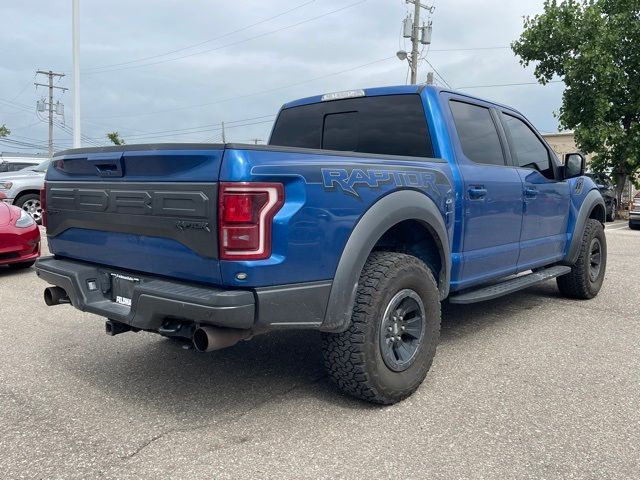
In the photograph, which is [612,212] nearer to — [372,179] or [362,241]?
[372,179]

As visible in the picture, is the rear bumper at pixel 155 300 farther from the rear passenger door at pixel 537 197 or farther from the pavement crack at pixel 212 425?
the rear passenger door at pixel 537 197

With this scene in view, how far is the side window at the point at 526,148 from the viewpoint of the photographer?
15.8 ft

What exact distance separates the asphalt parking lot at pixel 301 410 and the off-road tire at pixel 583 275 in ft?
3.30

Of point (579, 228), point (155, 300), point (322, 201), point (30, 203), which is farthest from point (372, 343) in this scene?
point (30, 203)

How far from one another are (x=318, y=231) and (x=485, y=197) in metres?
1.84

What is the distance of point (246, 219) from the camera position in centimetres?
252

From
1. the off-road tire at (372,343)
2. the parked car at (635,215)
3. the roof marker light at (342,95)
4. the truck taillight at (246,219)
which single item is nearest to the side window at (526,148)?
the roof marker light at (342,95)

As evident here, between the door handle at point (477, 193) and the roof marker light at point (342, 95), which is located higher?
the roof marker light at point (342, 95)

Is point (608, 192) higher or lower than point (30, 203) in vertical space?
higher

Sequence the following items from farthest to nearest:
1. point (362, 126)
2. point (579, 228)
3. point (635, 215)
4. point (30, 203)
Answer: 1. point (635, 215)
2. point (30, 203)
3. point (579, 228)
4. point (362, 126)

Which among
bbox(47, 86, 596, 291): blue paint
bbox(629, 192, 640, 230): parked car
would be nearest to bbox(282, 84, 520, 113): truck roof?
bbox(47, 86, 596, 291): blue paint

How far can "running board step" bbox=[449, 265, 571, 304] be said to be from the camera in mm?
3979

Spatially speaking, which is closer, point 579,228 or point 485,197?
point 485,197

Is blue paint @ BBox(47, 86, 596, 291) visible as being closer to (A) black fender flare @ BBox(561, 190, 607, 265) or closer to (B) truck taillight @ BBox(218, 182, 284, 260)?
(B) truck taillight @ BBox(218, 182, 284, 260)
